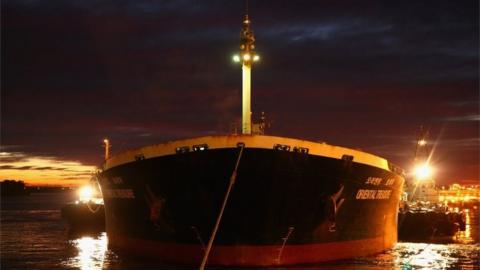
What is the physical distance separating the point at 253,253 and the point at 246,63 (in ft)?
27.5

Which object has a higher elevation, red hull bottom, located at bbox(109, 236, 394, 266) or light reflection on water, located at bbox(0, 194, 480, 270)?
red hull bottom, located at bbox(109, 236, 394, 266)

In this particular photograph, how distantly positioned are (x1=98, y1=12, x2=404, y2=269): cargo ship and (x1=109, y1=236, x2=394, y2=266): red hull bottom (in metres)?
0.03

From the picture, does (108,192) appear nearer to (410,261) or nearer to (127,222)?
(127,222)

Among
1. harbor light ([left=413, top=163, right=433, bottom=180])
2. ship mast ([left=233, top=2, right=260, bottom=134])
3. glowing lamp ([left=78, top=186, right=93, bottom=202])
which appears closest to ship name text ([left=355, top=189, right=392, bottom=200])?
ship mast ([left=233, top=2, right=260, bottom=134])

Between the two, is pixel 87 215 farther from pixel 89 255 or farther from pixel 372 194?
pixel 372 194

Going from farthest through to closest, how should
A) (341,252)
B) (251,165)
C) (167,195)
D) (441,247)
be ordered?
(441,247) < (341,252) < (167,195) < (251,165)

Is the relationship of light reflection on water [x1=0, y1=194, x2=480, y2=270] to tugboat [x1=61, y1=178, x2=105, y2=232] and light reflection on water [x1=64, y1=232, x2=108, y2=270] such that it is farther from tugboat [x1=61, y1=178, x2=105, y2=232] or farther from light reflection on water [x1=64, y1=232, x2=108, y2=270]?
tugboat [x1=61, y1=178, x2=105, y2=232]

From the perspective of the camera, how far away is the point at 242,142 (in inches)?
719

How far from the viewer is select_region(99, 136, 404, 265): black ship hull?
60.2 feet

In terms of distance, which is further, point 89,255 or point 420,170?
point 420,170

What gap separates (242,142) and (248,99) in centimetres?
530

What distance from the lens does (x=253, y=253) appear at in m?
18.5

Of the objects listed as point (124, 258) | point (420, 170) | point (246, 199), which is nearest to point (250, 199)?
point (246, 199)

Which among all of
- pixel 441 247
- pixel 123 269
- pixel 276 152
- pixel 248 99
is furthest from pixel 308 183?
pixel 441 247
